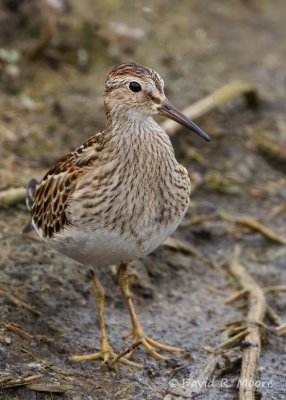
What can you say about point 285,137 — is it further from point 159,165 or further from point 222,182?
point 159,165

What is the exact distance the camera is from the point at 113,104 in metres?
5.71

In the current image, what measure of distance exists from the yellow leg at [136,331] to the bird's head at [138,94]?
118cm

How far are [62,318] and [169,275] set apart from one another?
1.29 m

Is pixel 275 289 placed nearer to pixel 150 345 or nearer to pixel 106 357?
pixel 150 345

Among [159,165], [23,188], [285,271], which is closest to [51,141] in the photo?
[23,188]

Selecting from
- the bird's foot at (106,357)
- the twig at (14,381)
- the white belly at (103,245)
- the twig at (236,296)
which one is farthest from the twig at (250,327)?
the twig at (14,381)

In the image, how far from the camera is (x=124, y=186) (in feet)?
18.3

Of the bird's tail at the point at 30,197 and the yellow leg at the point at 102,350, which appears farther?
the bird's tail at the point at 30,197

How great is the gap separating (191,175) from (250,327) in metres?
2.62

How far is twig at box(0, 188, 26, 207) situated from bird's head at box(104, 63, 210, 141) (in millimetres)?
1839

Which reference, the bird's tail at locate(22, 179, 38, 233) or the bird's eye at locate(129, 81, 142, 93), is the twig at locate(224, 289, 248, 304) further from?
the bird's eye at locate(129, 81, 142, 93)

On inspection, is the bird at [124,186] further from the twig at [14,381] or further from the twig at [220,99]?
the twig at [220,99]

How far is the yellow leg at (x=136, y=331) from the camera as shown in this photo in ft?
20.0

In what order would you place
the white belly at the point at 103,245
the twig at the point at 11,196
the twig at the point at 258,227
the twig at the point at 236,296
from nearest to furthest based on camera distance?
the white belly at the point at 103,245, the twig at the point at 236,296, the twig at the point at 11,196, the twig at the point at 258,227
